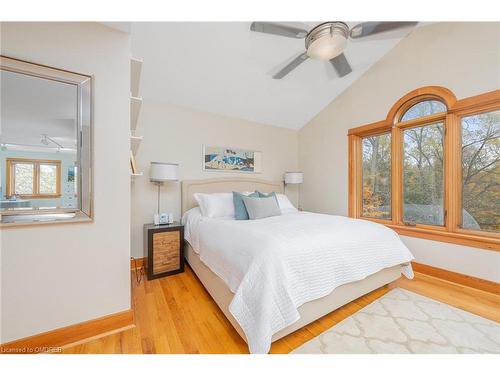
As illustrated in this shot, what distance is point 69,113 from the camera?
133cm

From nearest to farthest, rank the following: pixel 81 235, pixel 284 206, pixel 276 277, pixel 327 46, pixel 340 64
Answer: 1. pixel 276 277
2. pixel 81 235
3. pixel 327 46
4. pixel 340 64
5. pixel 284 206

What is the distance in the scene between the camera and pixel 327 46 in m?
1.75

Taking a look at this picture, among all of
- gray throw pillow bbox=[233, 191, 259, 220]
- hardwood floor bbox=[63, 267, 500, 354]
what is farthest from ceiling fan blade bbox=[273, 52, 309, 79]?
hardwood floor bbox=[63, 267, 500, 354]

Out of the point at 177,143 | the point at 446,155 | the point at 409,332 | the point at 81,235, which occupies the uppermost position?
the point at 177,143

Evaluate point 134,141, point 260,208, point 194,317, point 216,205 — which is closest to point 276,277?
point 194,317

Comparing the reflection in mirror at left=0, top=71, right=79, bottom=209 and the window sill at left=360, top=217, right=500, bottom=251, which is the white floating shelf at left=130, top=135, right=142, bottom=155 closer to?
the reflection in mirror at left=0, top=71, right=79, bottom=209

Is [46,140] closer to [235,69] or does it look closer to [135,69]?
[135,69]

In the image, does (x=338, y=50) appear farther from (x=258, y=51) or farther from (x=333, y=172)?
(x=333, y=172)

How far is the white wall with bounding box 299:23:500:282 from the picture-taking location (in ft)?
6.88

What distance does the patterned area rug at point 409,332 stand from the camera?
1.32 meters

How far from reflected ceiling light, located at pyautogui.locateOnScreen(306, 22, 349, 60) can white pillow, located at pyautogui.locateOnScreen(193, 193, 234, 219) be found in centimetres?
189

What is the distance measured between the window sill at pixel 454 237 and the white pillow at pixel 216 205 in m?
2.32

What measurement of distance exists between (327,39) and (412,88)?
1.75m
